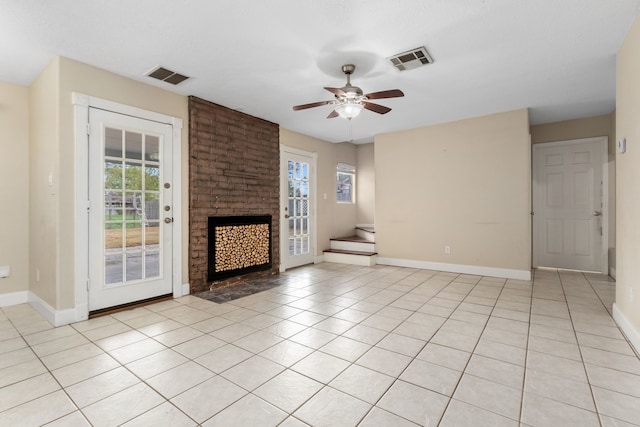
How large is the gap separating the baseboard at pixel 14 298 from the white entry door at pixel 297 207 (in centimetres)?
331

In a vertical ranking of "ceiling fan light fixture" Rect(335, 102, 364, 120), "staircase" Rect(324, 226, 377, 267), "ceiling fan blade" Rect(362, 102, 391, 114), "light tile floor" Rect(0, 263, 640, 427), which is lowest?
"light tile floor" Rect(0, 263, 640, 427)

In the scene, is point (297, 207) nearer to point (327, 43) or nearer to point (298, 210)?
point (298, 210)

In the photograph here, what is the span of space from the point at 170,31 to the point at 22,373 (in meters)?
2.72

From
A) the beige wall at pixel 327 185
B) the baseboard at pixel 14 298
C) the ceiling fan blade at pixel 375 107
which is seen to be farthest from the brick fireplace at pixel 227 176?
the ceiling fan blade at pixel 375 107

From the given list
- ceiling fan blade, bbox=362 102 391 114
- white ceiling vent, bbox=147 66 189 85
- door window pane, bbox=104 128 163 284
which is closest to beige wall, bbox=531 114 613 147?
ceiling fan blade, bbox=362 102 391 114

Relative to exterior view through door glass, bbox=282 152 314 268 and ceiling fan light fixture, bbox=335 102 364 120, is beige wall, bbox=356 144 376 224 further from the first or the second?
ceiling fan light fixture, bbox=335 102 364 120

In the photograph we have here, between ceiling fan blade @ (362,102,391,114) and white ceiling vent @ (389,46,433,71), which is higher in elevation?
white ceiling vent @ (389,46,433,71)

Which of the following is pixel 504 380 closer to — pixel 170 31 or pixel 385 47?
pixel 385 47

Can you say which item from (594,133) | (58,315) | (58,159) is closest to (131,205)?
(58,159)

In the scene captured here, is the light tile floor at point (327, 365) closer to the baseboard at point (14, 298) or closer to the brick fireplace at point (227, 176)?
the baseboard at point (14, 298)

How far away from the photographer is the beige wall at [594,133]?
482 centimetres

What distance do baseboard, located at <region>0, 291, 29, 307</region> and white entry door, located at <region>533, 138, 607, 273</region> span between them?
750 cm

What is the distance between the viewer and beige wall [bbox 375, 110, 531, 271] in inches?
185

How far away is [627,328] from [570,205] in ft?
10.8
